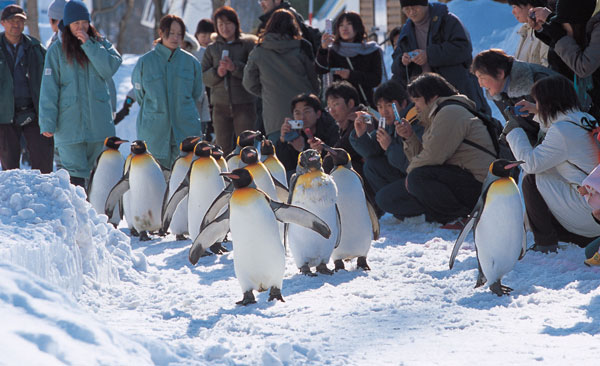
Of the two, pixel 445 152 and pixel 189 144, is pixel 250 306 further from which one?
pixel 189 144

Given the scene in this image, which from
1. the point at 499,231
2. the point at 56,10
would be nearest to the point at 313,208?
the point at 499,231

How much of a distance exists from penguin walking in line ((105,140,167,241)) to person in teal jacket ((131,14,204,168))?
0.93 meters

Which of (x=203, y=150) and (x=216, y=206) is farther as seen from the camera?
(x=203, y=150)

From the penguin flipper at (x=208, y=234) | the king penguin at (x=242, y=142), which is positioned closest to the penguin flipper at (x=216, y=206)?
the penguin flipper at (x=208, y=234)

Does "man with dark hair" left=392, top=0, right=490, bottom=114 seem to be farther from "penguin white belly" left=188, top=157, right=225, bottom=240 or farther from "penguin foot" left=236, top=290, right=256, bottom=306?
"penguin foot" left=236, top=290, right=256, bottom=306

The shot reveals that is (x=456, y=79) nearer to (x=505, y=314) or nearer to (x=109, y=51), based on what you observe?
(x=109, y=51)

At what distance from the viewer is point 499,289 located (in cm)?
390

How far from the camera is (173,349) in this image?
2.75m

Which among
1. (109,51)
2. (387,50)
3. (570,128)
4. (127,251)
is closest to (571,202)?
(570,128)

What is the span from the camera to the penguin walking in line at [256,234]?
3969 mm

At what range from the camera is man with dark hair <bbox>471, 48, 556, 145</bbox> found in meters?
5.05

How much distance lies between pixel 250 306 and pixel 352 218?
103 centimetres

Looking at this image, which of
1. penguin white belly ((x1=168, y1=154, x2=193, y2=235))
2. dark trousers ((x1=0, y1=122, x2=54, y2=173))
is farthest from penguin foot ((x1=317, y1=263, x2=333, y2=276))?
dark trousers ((x1=0, y1=122, x2=54, y2=173))

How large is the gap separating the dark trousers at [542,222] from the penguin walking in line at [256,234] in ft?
4.82
